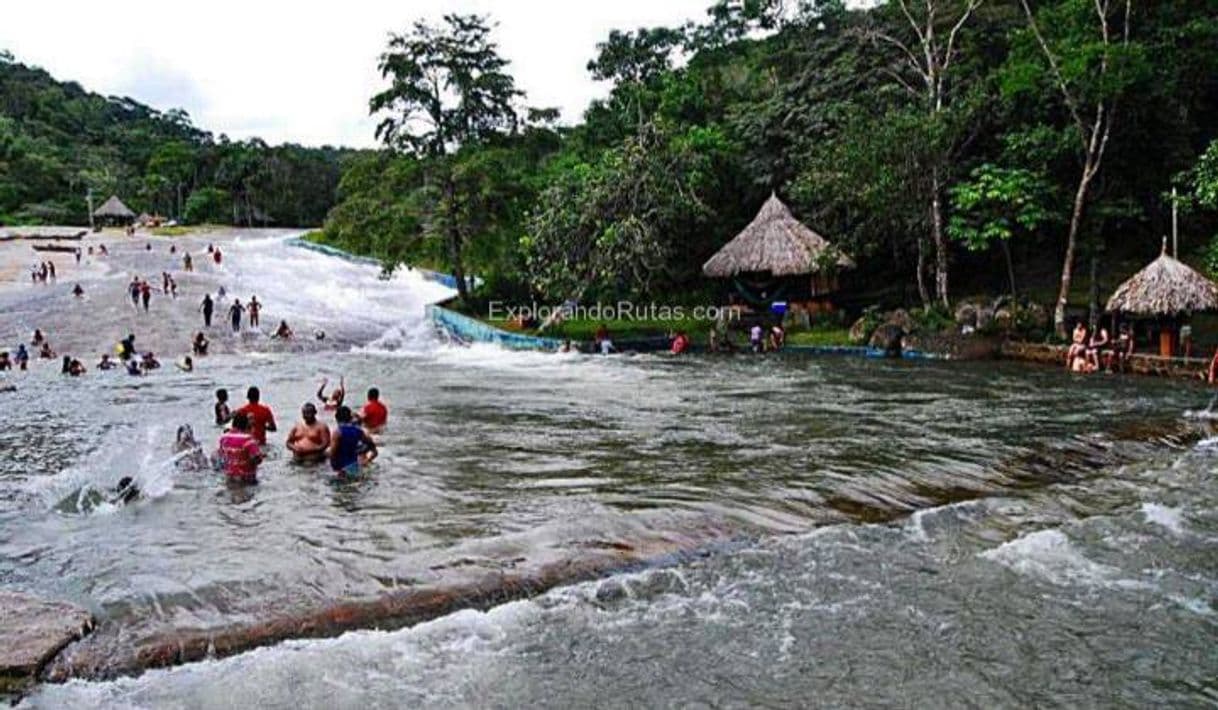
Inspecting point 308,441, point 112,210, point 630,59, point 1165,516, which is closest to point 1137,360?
point 1165,516

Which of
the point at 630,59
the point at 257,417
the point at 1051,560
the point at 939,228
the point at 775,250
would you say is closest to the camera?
the point at 1051,560

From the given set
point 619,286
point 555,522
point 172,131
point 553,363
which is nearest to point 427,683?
point 555,522

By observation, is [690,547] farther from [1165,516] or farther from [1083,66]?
[1083,66]

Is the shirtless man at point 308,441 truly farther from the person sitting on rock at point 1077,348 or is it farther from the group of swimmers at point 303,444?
the person sitting on rock at point 1077,348

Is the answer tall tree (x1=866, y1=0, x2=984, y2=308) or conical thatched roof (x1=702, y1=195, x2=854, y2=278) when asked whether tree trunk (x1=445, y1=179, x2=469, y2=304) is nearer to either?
conical thatched roof (x1=702, y1=195, x2=854, y2=278)

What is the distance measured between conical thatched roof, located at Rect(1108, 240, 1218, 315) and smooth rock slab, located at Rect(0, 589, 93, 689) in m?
17.2

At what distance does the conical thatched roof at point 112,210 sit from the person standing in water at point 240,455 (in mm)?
61658

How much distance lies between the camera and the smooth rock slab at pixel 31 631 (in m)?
5.61

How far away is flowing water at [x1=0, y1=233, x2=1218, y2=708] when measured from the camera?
18.8 feet

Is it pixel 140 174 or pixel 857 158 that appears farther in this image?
pixel 140 174

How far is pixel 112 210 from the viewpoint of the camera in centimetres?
6356

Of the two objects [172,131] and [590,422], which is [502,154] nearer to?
[590,422]

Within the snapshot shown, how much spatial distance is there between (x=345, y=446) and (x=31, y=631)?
15.3 feet

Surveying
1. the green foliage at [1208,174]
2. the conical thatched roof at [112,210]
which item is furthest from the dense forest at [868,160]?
the conical thatched roof at [112,210]
